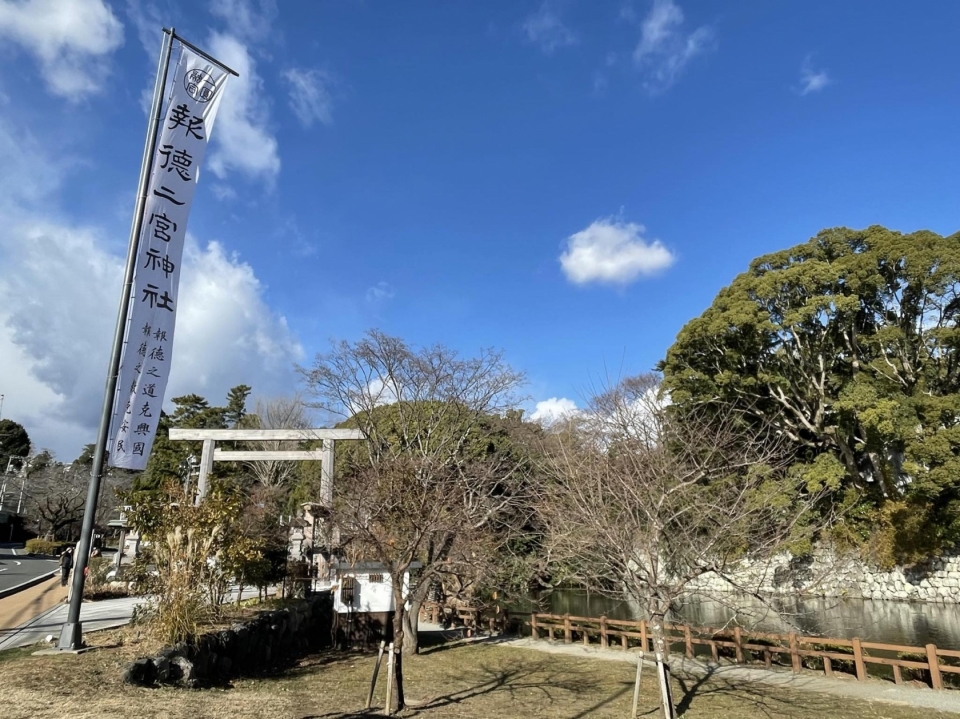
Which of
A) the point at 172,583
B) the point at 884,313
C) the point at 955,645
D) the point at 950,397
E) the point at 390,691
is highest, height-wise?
the point at 884,313

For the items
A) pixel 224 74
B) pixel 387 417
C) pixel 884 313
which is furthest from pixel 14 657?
pixel 884 313

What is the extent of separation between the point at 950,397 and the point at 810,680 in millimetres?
12635

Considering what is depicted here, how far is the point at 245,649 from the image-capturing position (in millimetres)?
9781

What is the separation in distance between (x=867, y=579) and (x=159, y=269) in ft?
83.3

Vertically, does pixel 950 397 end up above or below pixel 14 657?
above

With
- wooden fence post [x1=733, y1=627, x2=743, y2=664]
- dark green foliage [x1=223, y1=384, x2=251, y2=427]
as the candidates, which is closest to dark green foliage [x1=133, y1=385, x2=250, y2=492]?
dark green foliage [x1=223, y1=384, x2=251, y2=427]

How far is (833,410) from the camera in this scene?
68.3 feet

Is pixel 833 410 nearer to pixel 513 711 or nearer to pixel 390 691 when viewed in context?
pixel 513 711

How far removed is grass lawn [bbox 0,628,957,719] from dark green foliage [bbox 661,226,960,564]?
42.0ft

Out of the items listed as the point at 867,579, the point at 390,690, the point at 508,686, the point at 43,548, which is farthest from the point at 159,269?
the point at 43,548

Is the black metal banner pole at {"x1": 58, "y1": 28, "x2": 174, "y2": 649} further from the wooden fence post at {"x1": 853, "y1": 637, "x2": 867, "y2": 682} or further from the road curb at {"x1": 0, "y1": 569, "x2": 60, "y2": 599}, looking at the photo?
the wooden fence post at {"x1": 853, "y1": 637, "x2": 867, "y2": 682}

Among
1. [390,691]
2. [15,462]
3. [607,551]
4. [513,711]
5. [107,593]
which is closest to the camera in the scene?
[390,691]

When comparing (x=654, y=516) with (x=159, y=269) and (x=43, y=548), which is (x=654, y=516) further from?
(x=43, y=548)

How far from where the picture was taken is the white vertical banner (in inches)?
328
